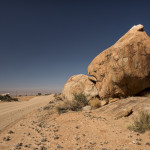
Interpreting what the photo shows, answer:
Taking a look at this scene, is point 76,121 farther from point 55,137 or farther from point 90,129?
point 55,137

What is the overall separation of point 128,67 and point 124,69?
311mm

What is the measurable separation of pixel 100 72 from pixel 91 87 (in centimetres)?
167

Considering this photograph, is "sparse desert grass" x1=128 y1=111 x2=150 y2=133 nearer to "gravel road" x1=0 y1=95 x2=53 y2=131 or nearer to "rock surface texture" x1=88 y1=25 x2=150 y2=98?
"rock surface texture" x1=88 y1=25 x2=150 y2=98

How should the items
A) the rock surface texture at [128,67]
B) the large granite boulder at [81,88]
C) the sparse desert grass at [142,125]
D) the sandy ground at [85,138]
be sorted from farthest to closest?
the large granite boulder at [81,88], the rock surface texture at [128,67], the sparse desert grass at [142,125], the sandy ground at [85,138]

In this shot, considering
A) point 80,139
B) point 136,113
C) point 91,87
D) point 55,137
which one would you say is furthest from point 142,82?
point 55,137

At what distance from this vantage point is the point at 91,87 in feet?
37.3

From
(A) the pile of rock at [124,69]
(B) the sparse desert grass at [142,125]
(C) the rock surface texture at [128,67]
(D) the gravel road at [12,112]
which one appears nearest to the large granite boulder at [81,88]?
(A) the pile of rock at [124,69]

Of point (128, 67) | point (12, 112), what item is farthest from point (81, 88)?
point (12, 112)

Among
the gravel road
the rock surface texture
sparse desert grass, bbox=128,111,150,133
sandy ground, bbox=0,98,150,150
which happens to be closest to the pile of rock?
the rock surface texture

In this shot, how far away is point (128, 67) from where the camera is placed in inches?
349

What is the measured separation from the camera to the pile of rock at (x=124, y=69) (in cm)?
876

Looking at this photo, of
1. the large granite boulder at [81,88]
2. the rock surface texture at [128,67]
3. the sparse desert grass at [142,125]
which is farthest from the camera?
the large granite boulder at [81,88]

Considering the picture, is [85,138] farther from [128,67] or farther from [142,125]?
[128,67]

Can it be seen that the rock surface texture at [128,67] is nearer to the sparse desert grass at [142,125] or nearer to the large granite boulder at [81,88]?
the large granite boulder at [81,88]
